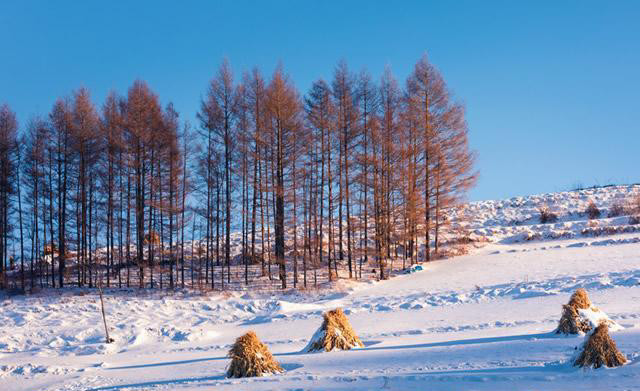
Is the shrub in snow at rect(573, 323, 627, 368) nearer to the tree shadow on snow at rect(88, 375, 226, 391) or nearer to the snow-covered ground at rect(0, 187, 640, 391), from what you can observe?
the snow-covered ground at rect(0, 187, 640, 391)

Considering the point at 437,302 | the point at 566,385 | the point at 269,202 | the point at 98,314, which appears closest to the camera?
the point at 566,385

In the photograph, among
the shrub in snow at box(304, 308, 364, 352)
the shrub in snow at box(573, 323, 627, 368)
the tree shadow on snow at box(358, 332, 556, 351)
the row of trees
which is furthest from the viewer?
the row of trees

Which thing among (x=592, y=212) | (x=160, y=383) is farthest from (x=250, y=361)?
(x=592, y=212)

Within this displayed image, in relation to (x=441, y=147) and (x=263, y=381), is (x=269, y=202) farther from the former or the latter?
(x=263, y=381)

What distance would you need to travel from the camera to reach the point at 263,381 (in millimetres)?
8453

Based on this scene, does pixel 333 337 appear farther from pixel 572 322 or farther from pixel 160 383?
pixel 572 322

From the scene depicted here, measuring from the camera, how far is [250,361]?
923 cm

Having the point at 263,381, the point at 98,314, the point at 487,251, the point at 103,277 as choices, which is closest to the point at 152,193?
the point at 103,277

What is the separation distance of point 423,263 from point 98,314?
1470 cm

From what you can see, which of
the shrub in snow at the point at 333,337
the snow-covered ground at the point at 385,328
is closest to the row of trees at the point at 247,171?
the snow-covered ground at the point at 385,328

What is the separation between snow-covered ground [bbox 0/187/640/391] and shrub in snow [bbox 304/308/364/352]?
1.67ft

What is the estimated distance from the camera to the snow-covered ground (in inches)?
313

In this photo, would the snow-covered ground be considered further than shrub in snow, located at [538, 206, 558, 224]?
No

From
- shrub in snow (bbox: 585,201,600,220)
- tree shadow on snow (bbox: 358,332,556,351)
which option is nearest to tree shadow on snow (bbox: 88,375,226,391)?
tree shadow on snow (bbox: 358,332,556,351)
